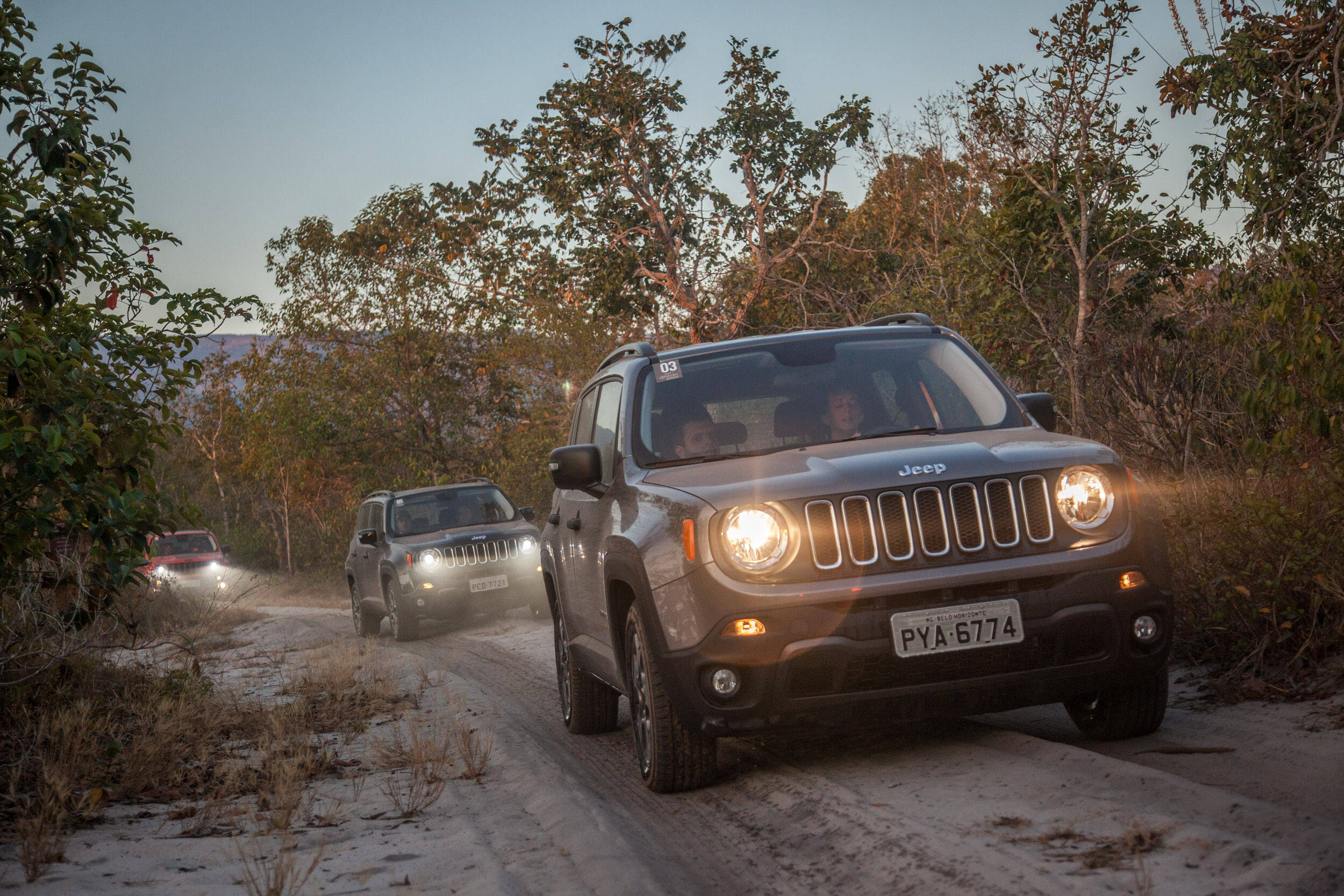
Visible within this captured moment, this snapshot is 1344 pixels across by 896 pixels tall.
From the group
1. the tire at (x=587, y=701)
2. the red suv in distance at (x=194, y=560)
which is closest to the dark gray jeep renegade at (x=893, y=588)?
the tire at (x=587, y=701)

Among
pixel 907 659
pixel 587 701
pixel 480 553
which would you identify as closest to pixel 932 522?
pixel 907 659

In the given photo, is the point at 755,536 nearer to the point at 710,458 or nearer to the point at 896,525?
the point at 896,525

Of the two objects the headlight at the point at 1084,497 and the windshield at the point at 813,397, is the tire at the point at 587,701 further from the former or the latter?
the headlight at the point at 1084,497

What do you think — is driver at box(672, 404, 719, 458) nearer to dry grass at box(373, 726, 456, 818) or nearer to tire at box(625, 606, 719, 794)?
tire at box(625, 606, 719, 794)

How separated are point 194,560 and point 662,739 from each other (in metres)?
22.8

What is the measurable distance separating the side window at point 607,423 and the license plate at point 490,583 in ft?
28.5

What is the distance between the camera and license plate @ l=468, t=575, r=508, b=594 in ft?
49.6

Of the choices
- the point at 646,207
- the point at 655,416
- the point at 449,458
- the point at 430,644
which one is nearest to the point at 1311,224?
the point at 655,416

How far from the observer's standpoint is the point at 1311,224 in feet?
28.1

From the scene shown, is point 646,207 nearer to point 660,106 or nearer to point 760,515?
point 660,106

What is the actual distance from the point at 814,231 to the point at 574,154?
13.7 ft

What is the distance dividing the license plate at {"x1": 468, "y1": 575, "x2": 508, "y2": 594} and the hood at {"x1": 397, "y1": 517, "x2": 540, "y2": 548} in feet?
1.56

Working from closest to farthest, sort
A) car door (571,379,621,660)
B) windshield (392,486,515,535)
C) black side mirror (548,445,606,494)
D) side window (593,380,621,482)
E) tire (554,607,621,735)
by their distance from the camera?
1. black side mirror (548,445,606,494)
2. car door (571,379,621,660)
3. side window (593,380,621,482)
4. tire (554,607,621,735)
5. windshield (392,486,515,535)

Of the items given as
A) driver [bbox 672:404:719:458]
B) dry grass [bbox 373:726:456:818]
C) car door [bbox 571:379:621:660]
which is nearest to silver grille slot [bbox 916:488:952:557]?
A: driver [bbox 672:404:719:458]
